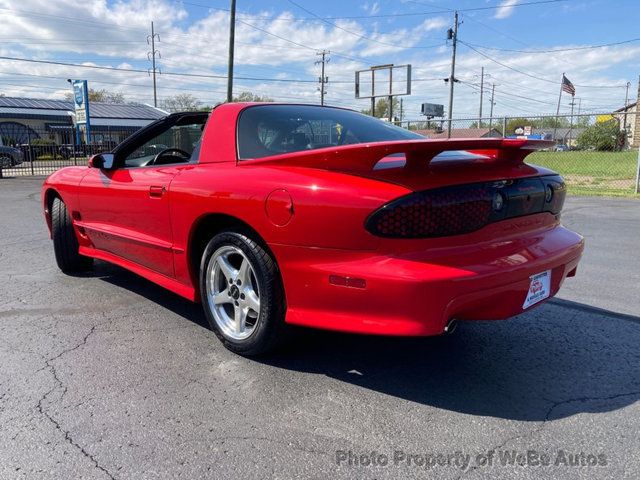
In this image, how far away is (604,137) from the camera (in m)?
39.8

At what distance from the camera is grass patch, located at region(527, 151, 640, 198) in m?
15.2

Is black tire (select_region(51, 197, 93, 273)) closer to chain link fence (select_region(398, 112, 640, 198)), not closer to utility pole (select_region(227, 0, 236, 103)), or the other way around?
chain link fence (select_region(398, 112, 640, 198))

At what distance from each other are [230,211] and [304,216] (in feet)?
1.78

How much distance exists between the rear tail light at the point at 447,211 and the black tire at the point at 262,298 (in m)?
0.66

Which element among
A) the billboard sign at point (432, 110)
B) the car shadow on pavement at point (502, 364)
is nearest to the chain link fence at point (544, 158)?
the billboard sign at point (432, 110)

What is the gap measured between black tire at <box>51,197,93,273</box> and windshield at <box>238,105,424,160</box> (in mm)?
2486

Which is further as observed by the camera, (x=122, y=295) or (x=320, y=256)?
(x=122, y=295)

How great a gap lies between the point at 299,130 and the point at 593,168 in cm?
2453

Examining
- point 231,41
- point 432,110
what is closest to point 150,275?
point 231,41

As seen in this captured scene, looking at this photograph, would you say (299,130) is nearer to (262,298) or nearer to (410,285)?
(262,298)

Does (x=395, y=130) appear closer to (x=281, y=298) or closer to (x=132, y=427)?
(x=281, y=298)

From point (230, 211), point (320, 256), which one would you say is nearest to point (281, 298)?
point (320, 256)

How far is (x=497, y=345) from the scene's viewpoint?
10.8ft

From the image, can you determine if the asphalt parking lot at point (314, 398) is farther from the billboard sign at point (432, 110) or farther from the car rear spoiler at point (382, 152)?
the billboard sign at point (432, 110)
